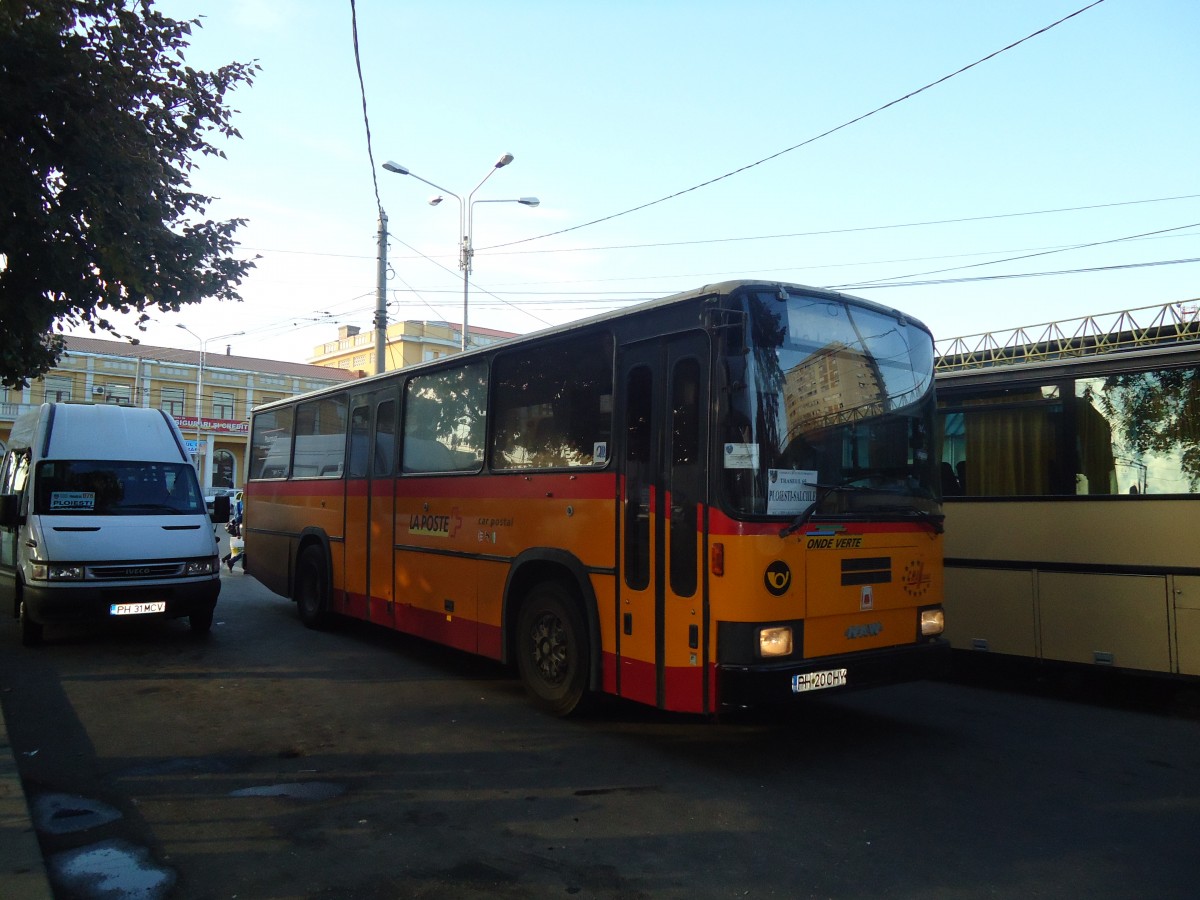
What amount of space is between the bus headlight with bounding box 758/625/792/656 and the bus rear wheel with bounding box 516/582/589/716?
1.62 m

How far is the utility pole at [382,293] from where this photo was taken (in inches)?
732

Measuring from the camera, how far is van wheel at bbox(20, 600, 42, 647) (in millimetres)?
9562

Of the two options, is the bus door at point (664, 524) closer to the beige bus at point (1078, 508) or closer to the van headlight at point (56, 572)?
the beige bus at point (1078, 508)

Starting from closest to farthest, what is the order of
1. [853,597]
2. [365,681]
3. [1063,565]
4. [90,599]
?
[853,597] → [1063,565] → [365,681] → [90,599]

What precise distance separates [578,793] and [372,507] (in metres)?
5.52

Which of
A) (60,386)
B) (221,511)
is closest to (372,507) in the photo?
(221,511)

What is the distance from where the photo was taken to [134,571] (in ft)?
31.5

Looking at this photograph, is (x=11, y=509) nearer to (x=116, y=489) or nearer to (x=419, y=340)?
(x=116, y=489)

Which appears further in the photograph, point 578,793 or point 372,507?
point 372,507

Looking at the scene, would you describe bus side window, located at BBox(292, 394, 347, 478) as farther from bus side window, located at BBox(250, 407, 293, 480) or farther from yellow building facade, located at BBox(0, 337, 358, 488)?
yellow building facade, located at BBox(0, 337, 358, 488)

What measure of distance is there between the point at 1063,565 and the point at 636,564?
4134 millimetres

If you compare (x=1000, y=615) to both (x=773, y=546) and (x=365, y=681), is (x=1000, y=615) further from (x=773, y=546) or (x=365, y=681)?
(x=365, y=681)

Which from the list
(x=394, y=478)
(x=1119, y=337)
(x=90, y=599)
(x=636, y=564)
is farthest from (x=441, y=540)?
(x=1119, y=337)

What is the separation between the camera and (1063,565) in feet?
25.4
